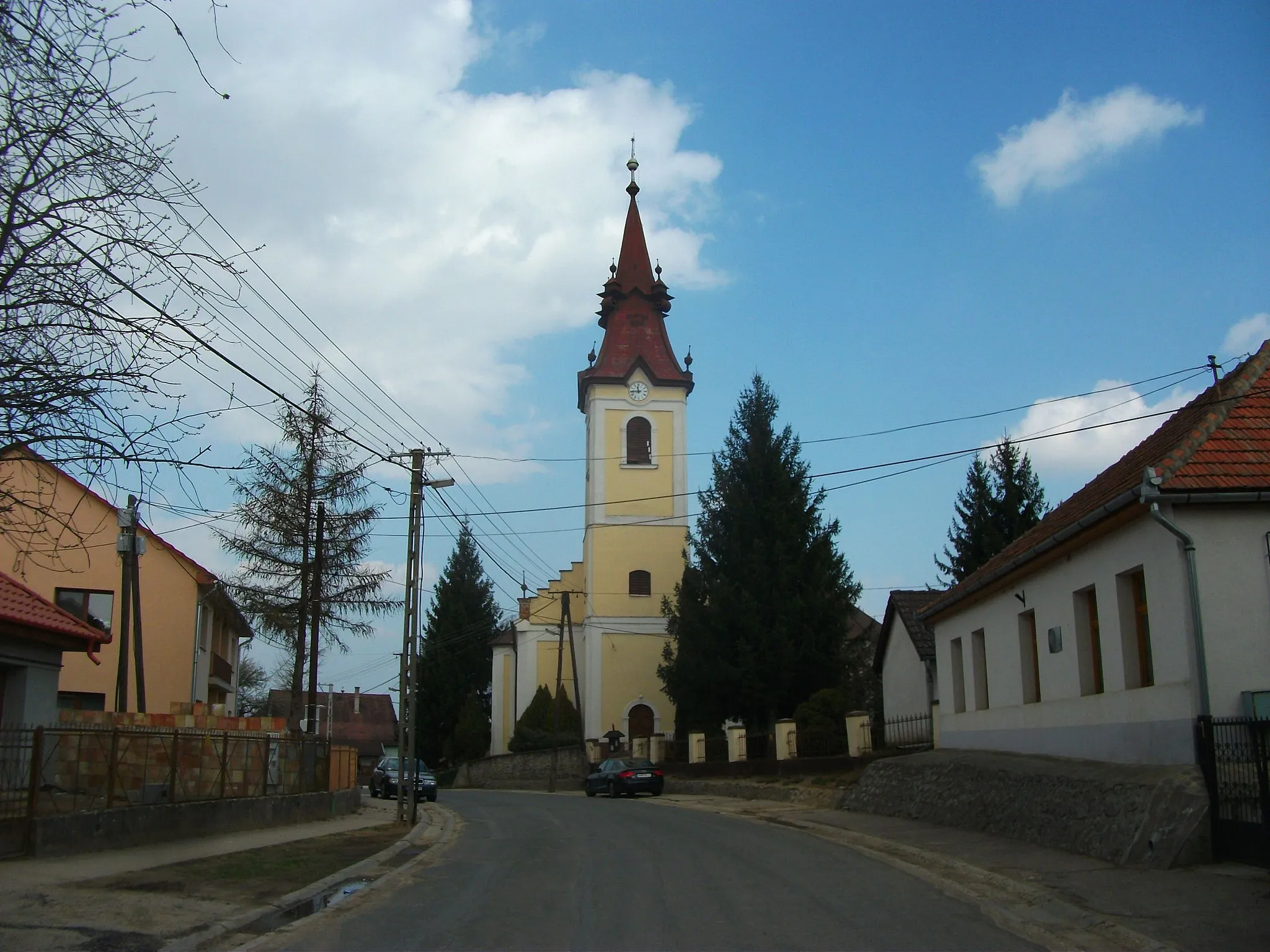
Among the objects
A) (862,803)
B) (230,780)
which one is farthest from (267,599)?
(862,803)

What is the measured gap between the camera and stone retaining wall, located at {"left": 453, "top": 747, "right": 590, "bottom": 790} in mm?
48875

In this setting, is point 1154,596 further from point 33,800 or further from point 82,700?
point 82,700

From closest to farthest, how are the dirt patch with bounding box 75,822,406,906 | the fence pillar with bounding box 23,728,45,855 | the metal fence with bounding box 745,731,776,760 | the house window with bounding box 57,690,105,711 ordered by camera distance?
1. the dirt patch with bounding box 75,822,406,906
2. the fence pillar with bounding box 23,728,45,855
3. the metal fence with bounding box 745,731,776,760
4. the house window with bounding box 57,690,105,711

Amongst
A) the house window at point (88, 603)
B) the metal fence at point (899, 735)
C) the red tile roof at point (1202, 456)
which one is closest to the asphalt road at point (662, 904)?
the red tile roof at point (1202, 456)

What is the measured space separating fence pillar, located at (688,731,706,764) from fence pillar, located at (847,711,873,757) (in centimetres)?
1193

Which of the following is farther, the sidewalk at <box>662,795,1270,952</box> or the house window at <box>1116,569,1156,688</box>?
the house window at <box>1116,569,1156,688</box>

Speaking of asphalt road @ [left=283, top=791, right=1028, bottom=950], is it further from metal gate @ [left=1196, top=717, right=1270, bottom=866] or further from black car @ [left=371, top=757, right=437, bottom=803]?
black car @ [left=371, top=757, right=437, bottom=803]

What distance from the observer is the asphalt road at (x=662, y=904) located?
9.18 m

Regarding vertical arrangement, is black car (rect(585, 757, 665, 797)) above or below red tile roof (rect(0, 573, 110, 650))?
below

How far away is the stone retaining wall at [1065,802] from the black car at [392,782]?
62.1ft

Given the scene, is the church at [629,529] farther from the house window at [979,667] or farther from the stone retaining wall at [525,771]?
the house window at [979,667]

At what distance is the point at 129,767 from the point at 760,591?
2456 centimetres

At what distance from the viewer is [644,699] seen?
2042 inches

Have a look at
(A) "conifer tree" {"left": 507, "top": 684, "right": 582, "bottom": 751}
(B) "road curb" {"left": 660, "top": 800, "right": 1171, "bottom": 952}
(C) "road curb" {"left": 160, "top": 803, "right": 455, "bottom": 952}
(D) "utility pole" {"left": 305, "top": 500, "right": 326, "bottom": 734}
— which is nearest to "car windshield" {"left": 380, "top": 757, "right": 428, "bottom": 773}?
(D) "utility pole" {"left": 305, "top": 500, "right": 326, "bottom": 734}
